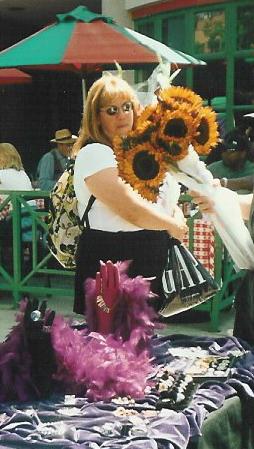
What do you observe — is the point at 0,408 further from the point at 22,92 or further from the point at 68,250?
the point at 22,92

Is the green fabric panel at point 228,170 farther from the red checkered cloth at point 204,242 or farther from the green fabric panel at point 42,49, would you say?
the green fabric panel at point 42,49

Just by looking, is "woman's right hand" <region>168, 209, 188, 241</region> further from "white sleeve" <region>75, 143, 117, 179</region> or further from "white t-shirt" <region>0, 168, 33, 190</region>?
"white t-shirt" <region>0, 168, 33, 190</region>

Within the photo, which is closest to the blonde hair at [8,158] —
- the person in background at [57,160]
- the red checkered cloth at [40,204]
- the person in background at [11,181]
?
the person in background at [11,181]

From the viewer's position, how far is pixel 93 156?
10.2 feet

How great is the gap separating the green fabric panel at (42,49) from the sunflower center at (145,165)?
10.1 ft

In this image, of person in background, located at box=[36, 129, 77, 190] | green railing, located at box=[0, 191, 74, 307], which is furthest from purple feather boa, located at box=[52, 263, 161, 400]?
person in background, located at box=[36, 129, 77, 190]

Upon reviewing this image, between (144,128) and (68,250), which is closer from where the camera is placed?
(144,128)

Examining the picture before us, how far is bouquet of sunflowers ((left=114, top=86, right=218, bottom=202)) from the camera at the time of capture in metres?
2.54

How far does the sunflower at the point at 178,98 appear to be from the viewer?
2.57 metres

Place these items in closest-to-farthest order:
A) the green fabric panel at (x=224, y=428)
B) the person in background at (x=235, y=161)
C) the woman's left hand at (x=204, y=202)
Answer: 1. the green fabric panel at (x=224, y=428)
2. the woman's left hand at (x=204, y=202)
3. the person in background at (x=235, y=161)

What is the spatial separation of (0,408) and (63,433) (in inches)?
11.0

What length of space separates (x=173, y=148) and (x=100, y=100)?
0.69m

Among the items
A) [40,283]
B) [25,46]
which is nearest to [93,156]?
[25,46]

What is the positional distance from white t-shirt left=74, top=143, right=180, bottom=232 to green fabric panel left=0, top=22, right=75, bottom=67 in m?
2.41
